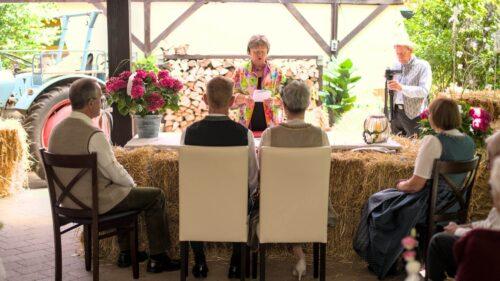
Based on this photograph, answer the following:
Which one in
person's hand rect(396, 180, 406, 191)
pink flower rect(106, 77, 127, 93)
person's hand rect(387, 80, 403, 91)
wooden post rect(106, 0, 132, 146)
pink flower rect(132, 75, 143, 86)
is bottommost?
person's hand rect(396, 180, 406, 191)

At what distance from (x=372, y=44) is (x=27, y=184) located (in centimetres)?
594

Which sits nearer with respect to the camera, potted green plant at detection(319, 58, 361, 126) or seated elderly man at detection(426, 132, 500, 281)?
seated elderly man at detection(426, 132, 500, 281)

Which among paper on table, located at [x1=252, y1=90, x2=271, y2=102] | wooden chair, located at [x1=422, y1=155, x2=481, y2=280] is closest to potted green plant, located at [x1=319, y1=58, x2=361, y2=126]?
paper on table, located at [x1=252, y1=90, x2=271, y2=102]

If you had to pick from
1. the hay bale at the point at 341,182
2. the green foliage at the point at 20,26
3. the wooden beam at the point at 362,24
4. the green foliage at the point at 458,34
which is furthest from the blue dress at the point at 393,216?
the green foliage at the point at 20,26

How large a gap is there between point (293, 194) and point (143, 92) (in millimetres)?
1460

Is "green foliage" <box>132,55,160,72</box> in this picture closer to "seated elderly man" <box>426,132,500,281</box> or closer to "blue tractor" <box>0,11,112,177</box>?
"blue tractor" <box>0,11,112,177</box>

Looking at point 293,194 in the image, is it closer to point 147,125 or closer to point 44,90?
point 147,125

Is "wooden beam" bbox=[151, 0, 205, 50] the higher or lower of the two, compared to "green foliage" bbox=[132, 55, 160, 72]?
higher

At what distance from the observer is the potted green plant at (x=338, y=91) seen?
8.85 m

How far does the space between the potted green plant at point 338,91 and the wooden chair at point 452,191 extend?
5089mm

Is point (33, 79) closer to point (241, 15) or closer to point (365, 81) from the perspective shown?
point (241, 15)

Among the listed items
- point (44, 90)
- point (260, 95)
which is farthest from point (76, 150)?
point (44, 90)

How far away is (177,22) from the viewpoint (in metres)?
9.92

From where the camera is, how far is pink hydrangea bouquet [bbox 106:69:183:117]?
446 cm
